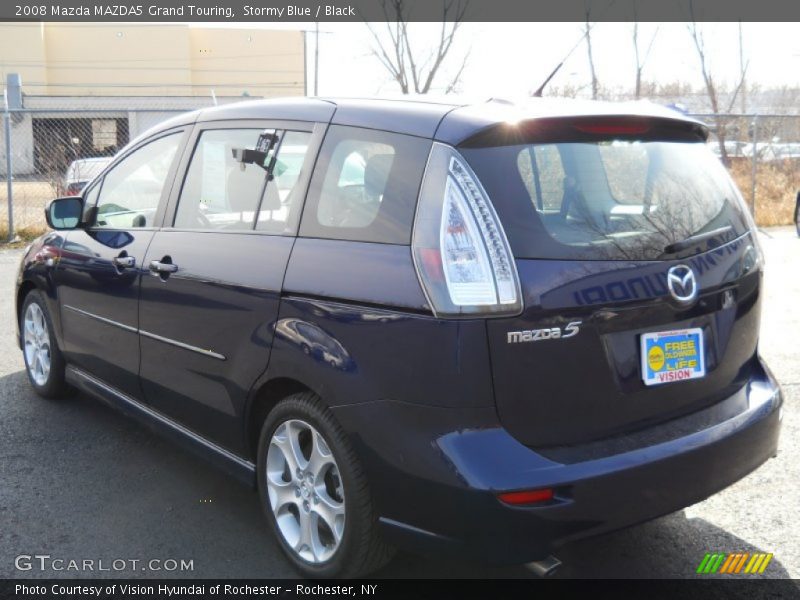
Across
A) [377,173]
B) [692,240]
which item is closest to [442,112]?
[377,173]

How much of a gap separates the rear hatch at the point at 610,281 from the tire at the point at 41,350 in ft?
11.4

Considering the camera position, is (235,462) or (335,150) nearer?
(335,150)

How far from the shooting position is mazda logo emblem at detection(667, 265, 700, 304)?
296 centimetres

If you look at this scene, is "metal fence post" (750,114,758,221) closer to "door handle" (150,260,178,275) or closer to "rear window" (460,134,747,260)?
"rear window" (460,134,747,260)

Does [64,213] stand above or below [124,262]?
above

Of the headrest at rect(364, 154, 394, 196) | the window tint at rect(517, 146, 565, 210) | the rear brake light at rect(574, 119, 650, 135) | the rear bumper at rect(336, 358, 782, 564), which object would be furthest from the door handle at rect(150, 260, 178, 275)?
the rear brake light at rect(574, 119, 650, 135)

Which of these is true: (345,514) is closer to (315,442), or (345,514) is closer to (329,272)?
(315,442)

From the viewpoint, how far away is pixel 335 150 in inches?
130

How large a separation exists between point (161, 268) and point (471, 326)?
1.83m

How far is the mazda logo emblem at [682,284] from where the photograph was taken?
9.72ft

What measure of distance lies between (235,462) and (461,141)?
1.70 metres

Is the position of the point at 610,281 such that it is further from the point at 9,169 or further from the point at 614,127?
the point at 9,169

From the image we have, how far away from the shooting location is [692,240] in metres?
3.09

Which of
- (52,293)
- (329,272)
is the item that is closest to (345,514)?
(329,272)
